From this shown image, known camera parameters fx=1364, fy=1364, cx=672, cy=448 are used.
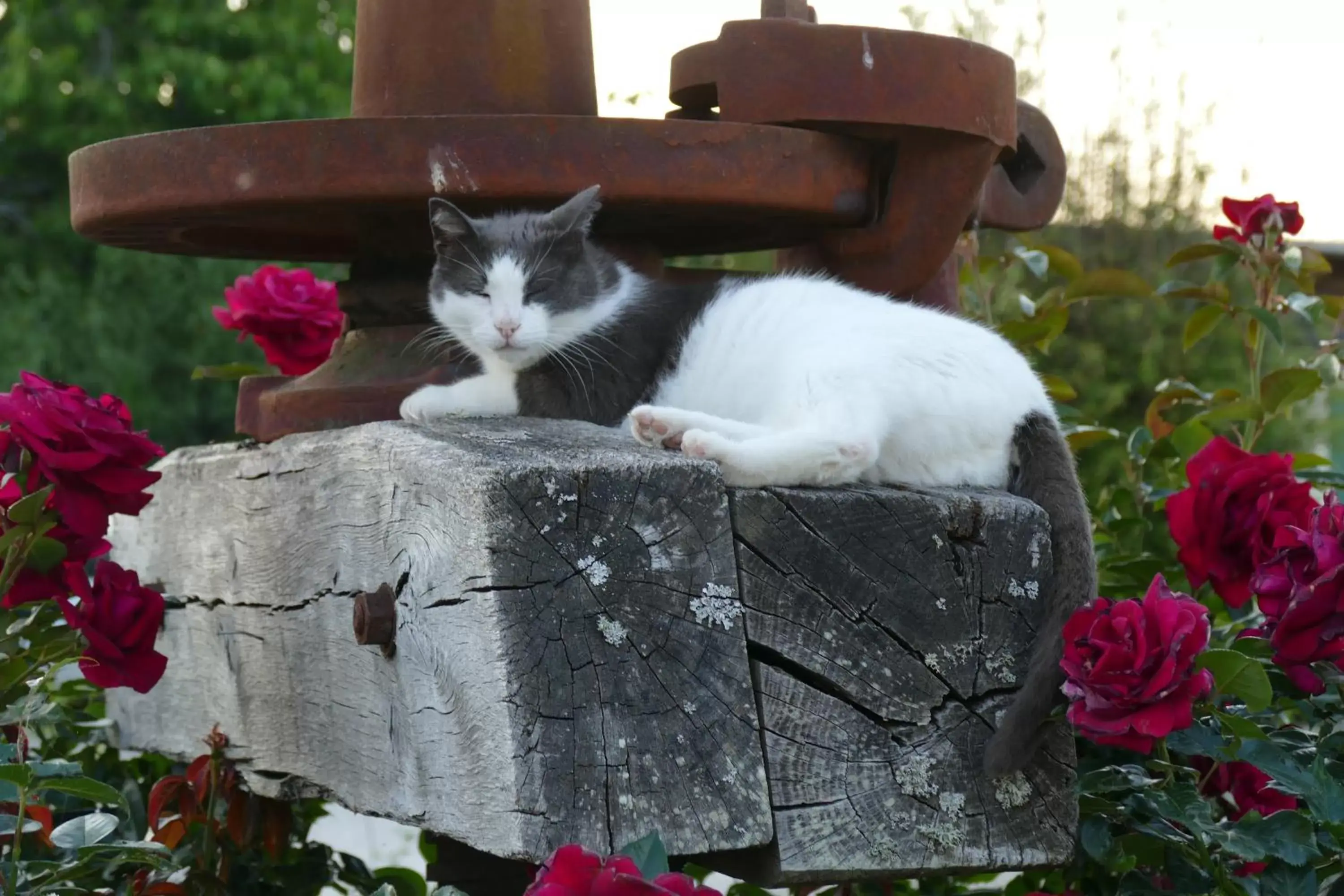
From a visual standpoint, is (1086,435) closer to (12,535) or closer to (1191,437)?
(1191,437)

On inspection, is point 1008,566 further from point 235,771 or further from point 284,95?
point 284,95

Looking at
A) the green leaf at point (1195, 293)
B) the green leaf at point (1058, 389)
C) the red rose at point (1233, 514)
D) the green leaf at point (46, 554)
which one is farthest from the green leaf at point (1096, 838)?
the green leaf at point (46, 554)

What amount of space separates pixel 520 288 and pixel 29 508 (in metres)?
0.81

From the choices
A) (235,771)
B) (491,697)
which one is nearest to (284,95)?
(235,771)

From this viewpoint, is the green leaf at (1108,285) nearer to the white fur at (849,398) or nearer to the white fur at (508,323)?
the white fur at (849,398)

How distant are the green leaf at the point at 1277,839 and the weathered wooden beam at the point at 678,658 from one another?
18 centimetres

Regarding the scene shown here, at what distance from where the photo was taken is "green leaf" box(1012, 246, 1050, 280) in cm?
244

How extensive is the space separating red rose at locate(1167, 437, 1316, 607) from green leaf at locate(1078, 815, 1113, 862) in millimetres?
408

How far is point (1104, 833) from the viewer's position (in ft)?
4.73

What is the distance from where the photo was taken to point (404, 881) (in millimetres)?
1953

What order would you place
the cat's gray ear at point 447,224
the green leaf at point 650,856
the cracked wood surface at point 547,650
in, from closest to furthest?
the green leaf at point 650,856, the cracked wood surface at point 547,650, the cat's gray ear at point 447,224

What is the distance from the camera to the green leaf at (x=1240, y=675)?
139 centimetres

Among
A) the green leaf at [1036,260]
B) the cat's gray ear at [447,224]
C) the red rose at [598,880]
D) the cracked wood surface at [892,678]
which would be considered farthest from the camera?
the green leaf at [1036,260]

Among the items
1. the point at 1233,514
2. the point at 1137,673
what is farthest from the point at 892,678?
the point at 1233,514
